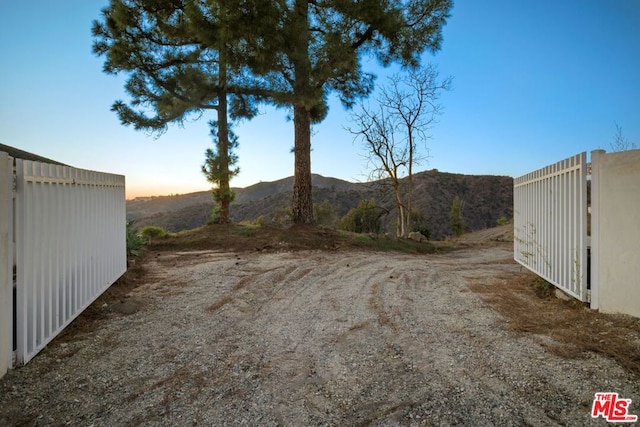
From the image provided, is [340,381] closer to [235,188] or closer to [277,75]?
[277,75]

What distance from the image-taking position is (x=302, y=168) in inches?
465

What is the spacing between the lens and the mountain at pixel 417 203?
35.3 metres

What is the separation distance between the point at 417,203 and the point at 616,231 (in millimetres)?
34208

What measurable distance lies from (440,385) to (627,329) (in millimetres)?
2081

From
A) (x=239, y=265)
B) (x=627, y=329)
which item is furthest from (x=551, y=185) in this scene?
(x=239, y=265)

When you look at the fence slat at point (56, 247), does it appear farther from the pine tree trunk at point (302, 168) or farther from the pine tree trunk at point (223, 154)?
the pine tree trunk at point (223, 154)

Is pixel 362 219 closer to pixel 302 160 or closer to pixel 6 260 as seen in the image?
pixel 302 160

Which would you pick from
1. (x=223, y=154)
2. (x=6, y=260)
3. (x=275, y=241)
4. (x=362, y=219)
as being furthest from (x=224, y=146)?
(x=362, y=219)

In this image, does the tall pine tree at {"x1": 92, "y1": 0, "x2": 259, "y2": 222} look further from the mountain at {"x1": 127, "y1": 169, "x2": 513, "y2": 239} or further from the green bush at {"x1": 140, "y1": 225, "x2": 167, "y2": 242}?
the mountain at {"x1": 127, "y1": 169, "x2": 513, "y2": 239}

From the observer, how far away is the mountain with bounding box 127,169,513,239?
1390 inches

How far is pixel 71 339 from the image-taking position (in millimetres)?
3377

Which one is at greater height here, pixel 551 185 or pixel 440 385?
pixel 551 185
